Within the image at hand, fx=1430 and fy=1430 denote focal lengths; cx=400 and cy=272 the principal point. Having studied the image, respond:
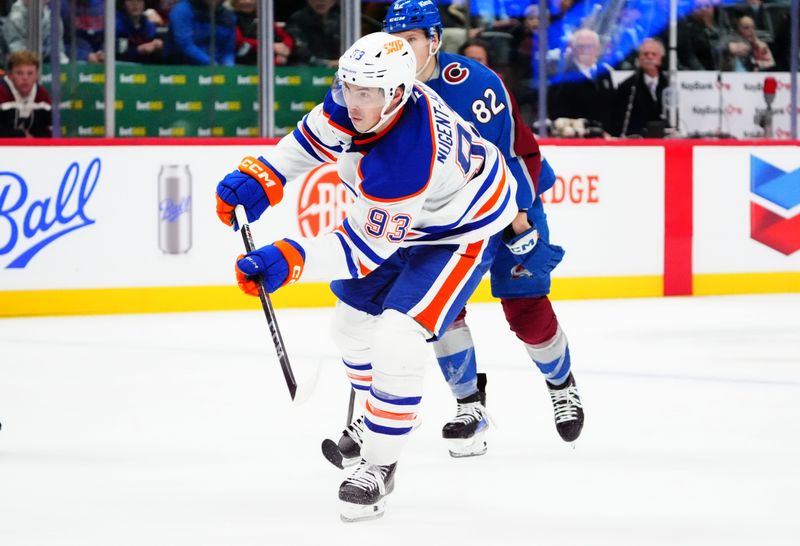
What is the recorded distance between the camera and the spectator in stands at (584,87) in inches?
325

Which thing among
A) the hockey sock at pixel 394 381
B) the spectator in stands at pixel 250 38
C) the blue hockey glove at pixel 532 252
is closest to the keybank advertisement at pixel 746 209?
the spectator in stands at pixel 250 38

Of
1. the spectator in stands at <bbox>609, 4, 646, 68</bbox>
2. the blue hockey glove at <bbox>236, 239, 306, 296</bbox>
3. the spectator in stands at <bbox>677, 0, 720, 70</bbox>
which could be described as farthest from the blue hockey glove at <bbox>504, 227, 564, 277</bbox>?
the spectator in stands at <bbox>677, 0, 720, 70</bbox>

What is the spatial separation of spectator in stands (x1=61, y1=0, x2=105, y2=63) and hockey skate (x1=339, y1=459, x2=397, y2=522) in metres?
4.67

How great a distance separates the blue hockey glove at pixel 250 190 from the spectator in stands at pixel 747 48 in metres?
5.93

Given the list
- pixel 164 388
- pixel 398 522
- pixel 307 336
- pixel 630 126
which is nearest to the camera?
pixel 398 522

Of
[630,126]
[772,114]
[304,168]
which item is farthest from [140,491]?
[772,114]

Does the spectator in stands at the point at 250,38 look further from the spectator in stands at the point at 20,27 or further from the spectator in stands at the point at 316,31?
the spectator in stands at the point at 20,27

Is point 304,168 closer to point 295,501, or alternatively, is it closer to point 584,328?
point 295,501

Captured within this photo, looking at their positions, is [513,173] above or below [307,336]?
above

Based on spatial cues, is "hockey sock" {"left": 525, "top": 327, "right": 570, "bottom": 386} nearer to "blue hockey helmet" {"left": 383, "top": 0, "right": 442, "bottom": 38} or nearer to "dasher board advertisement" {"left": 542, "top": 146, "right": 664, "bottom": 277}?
"blue hockey helmet" {"left": 383, "top": 0, "right": 442, "bottom": 38}

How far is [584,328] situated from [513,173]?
2.81 meters

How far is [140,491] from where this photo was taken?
3.17 metres

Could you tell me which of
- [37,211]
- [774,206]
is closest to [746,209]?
[774,206]

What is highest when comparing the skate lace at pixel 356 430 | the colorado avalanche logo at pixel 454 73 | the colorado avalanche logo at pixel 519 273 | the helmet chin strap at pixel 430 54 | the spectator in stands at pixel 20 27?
the spectator in stands at pixel 20 27
